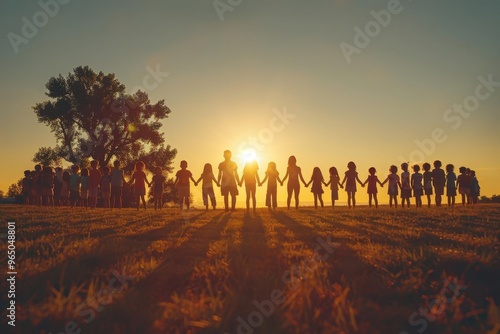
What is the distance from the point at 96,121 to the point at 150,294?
4321 cm

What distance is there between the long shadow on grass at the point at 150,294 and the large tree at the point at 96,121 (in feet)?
129

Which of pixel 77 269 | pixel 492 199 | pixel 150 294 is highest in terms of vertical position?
pixel 492 199

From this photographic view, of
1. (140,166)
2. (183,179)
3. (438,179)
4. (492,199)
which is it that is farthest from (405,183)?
(492,199)

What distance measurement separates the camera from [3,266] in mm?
5043

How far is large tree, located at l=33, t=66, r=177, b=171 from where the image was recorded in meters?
42.8

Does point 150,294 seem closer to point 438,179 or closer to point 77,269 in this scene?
point 77,269

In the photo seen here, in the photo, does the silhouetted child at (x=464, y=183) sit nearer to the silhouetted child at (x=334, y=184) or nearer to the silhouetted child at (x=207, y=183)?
the silhouetted child at (x=334, y=184)

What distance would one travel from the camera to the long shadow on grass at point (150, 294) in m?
3.14

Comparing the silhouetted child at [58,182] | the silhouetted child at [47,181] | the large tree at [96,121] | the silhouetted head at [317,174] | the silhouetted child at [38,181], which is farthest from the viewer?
the large tree at [96,121]

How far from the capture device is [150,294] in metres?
4.07

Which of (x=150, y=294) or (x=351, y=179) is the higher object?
(x=351, y=179)

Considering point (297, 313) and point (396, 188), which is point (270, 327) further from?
point (396, 188)

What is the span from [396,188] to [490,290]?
19284 mm

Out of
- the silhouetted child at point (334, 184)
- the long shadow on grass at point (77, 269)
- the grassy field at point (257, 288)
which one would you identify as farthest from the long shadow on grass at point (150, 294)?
the silhouetted child at point (334, 184)
